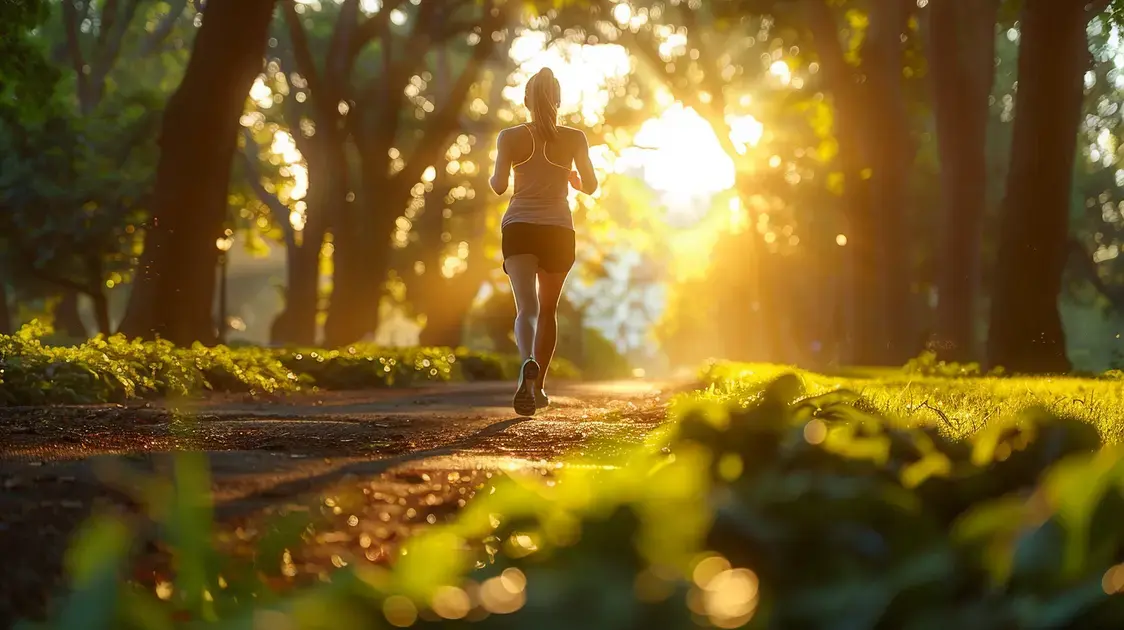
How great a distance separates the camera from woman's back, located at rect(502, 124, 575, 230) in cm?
788

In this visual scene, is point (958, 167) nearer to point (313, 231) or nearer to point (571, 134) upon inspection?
point (571, 134)

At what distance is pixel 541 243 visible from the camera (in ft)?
25.9

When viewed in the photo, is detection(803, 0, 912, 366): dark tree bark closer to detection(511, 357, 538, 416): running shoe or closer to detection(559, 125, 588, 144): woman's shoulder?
detection(559, 125, 588, 144): woman's shoulder

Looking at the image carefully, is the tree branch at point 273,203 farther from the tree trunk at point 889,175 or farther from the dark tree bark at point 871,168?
the tree trunk at point 889,175

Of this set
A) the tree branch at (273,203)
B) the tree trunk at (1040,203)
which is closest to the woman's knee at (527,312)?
the tree trunk at (1040,203)

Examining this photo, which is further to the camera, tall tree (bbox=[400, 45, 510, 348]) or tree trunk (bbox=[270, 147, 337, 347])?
tall tree (bbox=[400, 45, 510, 348])

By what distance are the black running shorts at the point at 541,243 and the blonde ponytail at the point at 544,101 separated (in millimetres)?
613

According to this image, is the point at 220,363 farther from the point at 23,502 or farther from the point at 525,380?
the point at 23,502

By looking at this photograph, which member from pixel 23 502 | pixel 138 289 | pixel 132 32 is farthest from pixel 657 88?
pixel 23 502

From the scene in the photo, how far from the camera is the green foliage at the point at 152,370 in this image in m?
8.38

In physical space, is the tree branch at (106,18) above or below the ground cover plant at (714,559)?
above

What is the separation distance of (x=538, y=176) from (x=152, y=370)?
3.85 meters

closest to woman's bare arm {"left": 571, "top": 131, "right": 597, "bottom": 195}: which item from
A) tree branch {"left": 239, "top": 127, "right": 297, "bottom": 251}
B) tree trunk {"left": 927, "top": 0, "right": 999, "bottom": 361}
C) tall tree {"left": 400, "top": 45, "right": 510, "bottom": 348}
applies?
tree trunk {"left": 927, "top": 0, "right": 999, "bottom": 361}

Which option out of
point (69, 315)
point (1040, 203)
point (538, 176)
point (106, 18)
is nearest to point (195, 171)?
point (538, 176)
